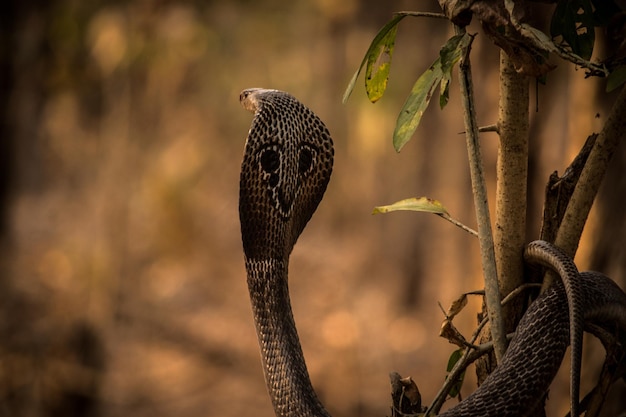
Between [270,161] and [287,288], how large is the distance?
240mm

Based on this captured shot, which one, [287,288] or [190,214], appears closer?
[287,288]

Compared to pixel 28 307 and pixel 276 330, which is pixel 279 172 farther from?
pixel 28 307

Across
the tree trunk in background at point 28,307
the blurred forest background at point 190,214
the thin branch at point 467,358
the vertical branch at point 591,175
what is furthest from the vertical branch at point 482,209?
the tree trunk in background at point 28,307

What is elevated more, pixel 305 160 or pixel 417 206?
pixel 305 160

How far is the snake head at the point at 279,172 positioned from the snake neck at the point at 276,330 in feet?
0.10

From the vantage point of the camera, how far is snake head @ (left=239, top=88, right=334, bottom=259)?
63.4 inches

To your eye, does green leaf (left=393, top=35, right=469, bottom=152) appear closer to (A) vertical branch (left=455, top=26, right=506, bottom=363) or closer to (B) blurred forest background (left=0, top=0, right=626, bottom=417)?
(A) vertical branch (left=455, top=26, right=506, bottom=363)

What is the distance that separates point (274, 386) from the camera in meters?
1.58

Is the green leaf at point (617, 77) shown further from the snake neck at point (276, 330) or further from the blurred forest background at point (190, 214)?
the blurred forest background at point (190, 214)

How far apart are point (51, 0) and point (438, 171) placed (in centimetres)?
407

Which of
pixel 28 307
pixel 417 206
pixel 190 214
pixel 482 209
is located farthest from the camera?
pixel 190 214

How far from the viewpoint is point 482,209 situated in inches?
51.8

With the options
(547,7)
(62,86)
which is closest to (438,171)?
(62,86)

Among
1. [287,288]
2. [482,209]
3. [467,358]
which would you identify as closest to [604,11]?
[482,209]
